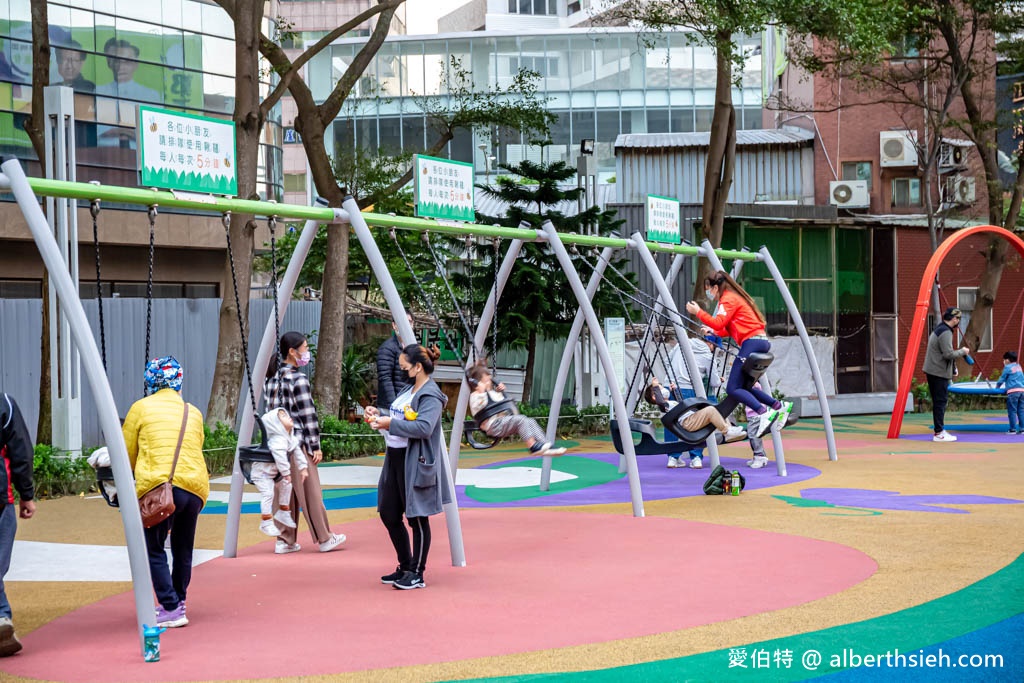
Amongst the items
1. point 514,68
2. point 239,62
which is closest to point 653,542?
point 239,62

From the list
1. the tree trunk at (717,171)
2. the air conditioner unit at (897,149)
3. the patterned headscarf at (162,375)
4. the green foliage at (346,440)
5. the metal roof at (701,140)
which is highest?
the metal roof at (701,140)

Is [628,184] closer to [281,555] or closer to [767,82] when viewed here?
[767,82]

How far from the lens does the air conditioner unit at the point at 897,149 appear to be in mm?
31513

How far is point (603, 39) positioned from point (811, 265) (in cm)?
2432

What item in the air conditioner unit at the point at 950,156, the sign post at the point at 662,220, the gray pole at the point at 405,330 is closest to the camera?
the gray pole at the point at 405,330

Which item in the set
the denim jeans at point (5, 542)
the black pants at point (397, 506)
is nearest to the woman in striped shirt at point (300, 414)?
the black pants at point (397, 506)

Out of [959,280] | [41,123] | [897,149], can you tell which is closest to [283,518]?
[41,123]

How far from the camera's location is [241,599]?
7281 mm

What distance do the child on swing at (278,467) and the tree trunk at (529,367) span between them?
35.7ft

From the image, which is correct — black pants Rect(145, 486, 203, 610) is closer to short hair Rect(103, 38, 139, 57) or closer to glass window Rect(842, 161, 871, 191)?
short hair Rect(103, 38, 139, 57)

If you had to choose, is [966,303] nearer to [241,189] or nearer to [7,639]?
[241,189]

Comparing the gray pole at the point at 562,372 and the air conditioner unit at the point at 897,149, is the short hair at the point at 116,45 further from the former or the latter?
→ the air conditioner unit at the point at 897,149

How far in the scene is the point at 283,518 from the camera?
876 centimetres

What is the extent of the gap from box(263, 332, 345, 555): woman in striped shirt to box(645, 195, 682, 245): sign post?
17.8 ft
